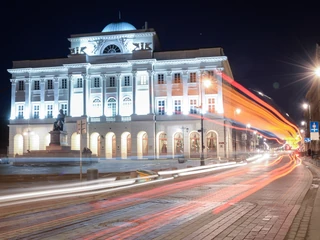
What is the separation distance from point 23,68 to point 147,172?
2657 inches

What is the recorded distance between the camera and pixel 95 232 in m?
9.71

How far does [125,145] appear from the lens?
82.5 m

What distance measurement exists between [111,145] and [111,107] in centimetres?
769

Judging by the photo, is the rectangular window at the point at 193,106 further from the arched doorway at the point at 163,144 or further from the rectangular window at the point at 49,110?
the rectangular window at the point at 49,110

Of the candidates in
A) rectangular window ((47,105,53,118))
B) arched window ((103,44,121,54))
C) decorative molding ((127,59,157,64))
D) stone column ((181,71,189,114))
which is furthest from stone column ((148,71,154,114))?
rectangular window ((47,105,53,118))

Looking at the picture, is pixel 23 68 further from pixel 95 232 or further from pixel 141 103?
pixel 95 232

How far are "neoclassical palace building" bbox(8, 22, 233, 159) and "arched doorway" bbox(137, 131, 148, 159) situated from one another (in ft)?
0.64

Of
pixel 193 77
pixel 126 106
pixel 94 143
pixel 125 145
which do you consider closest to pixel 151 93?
pixel 126 106

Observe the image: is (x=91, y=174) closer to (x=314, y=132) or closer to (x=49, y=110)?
(x=314, y=132)

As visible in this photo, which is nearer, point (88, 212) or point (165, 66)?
point (88, 212)

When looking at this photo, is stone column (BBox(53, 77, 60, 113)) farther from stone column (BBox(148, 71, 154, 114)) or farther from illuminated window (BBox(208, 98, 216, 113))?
illuminated window (BBox(208, 98, 216, 113))

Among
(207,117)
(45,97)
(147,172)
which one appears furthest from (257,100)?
(147,172)

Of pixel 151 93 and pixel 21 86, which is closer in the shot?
pixel 151 93

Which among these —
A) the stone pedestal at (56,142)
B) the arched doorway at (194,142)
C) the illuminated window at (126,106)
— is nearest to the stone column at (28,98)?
the illuminated window at (126,106)
